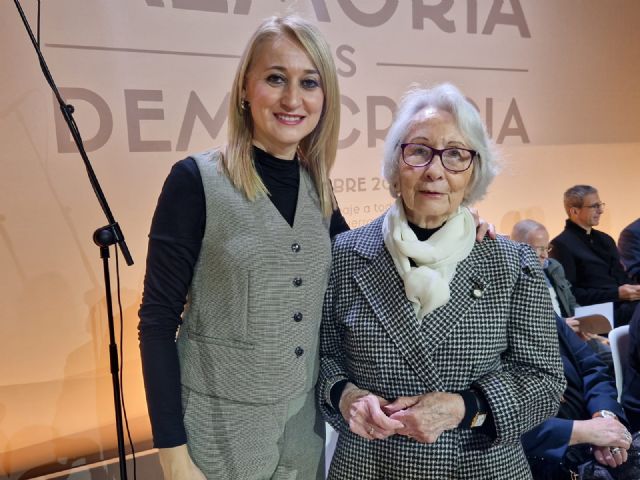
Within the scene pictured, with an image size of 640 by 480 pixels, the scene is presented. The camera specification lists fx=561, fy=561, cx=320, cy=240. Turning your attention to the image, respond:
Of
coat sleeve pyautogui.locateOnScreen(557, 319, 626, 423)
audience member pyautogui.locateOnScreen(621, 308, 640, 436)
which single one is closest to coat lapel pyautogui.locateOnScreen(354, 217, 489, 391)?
coat sleeve pyautogui.locateOnScreen(557, 319, 626, 423)

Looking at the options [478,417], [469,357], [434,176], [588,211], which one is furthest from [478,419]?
[588,211]

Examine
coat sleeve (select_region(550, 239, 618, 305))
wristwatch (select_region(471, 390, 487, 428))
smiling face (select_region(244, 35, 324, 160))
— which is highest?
smiling face (select_region(244, 35, 324, 160))

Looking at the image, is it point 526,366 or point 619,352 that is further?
point 619,352

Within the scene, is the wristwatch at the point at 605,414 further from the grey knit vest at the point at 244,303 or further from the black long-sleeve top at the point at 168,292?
the black long-sleeve top at the point at 168,292

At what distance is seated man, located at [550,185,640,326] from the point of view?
164 inches

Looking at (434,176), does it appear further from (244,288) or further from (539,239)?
(539,239)

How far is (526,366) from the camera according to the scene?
1268mm

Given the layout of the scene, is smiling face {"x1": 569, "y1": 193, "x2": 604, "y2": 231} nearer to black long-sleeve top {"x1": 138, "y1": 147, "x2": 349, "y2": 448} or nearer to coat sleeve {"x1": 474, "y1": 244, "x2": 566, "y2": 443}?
coat sleeve {"x1": 474, "y1": 244, "x2": 566, "y2": 443}

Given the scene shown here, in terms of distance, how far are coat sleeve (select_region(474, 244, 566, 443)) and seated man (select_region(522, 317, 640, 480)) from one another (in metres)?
0.71

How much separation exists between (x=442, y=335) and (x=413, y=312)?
82mm

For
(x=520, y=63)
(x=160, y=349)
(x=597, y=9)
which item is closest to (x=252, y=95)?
(x=160, y=349)

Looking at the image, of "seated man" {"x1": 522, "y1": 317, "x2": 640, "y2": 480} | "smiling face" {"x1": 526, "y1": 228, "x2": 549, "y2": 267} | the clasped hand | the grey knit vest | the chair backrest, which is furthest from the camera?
"smiling face" {"x1": 526, "y1": 228, "x2": 549, "y2": 267}

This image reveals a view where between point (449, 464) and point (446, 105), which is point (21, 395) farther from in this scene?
point (446, 105)

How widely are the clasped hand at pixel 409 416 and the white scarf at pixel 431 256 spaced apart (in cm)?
18
